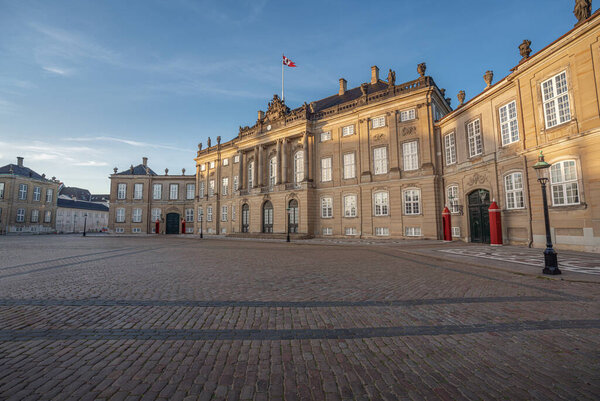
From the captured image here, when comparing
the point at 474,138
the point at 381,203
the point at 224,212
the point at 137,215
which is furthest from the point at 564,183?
the point at 137,215

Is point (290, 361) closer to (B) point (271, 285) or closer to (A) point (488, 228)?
(B) point (271, 285)

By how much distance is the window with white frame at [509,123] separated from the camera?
1719 centimetres

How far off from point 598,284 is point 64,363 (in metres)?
11.0

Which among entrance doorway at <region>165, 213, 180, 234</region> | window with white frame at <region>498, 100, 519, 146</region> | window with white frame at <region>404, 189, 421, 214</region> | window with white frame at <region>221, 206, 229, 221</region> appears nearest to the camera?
window with white frame at <region>498, 100, 519, 146</region>

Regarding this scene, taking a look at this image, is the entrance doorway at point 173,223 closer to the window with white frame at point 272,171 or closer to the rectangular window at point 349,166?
the window with white frame at point 272,171

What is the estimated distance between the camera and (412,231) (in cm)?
2514

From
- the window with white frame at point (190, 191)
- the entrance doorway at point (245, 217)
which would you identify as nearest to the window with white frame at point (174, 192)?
the window with white frame at point (190, 191)

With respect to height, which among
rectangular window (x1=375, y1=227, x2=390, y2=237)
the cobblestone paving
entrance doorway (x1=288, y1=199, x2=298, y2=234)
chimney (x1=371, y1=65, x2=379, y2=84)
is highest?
chimney (x1=371, y1=65, x2=379, y2=84)

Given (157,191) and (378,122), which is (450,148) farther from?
(157,191)

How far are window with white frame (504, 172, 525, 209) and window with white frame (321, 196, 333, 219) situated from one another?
1663cm

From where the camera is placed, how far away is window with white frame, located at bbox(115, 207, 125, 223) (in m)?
54.6

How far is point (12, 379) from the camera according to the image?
282 cm

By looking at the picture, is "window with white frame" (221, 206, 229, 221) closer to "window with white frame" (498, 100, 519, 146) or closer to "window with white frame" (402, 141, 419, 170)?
"window with white frame" (402, 141, 419, 170)

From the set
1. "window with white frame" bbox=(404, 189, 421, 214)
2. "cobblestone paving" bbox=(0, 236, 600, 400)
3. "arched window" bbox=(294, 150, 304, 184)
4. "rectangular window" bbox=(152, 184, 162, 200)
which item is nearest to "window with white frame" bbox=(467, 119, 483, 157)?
"window with white frame" bbox=(404, 189, 421, 214)
